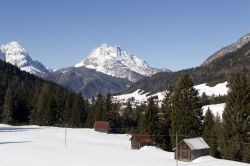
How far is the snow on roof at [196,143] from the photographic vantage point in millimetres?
80887

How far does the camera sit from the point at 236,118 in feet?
256

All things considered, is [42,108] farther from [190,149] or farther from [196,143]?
[190,149]

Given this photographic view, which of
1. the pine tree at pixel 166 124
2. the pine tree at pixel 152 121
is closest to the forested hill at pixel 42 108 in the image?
the pine tree at pixel 166 124

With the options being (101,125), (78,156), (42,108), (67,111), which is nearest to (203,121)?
(78,156)

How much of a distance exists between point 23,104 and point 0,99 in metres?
19.4

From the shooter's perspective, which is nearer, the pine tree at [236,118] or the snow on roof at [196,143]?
the pine tree at [236,118]

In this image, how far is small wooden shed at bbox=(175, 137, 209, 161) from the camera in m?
80.8

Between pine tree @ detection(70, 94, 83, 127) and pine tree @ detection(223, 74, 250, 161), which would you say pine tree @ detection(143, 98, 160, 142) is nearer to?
pine tree @ detection(223, 74, 250, 161)

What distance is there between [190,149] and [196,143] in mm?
2467

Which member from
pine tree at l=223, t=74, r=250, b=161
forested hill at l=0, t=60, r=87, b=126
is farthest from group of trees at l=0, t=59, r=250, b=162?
forested hill at l=0, t=60, r=87, b=126

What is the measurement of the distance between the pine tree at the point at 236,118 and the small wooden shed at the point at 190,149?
4596 millimetres

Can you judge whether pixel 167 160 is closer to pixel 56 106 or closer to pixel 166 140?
pixel 166 140

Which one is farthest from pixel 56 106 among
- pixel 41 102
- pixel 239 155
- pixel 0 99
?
pixel 239 155

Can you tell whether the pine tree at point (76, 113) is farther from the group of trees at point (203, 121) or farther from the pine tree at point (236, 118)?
the pine tree at point (236, 118)
